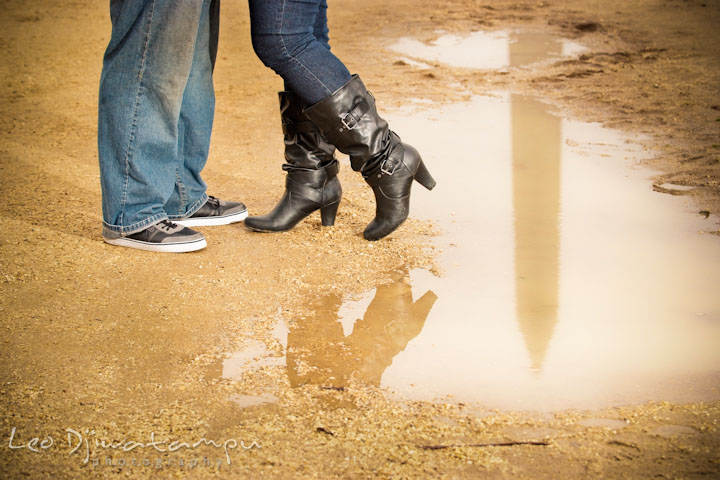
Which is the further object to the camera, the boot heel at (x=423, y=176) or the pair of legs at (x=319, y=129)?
the boot heel at (x=423, y=176)

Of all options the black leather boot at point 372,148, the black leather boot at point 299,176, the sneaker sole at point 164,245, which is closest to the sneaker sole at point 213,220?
the black leather boot at point 299,176

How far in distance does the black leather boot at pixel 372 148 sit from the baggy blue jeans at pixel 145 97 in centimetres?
40

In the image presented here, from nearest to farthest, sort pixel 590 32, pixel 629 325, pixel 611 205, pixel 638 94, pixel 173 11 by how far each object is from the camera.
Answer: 1. pixel 629 325
2. pixel 173 11
3. pixel 611 205
4. pixel 638 94
5. pixel 590 32

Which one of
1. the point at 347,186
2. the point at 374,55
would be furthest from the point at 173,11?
the point at 374,55

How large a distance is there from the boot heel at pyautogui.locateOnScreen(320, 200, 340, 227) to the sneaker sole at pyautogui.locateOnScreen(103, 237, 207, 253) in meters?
0.39

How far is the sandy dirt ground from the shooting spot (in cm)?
130

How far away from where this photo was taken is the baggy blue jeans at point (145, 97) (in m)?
2.04

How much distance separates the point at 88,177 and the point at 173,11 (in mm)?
1053

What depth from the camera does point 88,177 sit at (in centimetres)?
285

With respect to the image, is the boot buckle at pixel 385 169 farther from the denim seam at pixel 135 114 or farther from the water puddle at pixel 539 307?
the denim seam at pixel 135 114

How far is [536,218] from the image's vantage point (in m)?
2.38

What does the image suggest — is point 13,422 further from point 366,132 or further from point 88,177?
point 88,177

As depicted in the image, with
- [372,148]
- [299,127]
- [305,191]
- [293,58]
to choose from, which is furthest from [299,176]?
[293,58]

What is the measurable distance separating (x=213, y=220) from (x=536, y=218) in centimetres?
104
